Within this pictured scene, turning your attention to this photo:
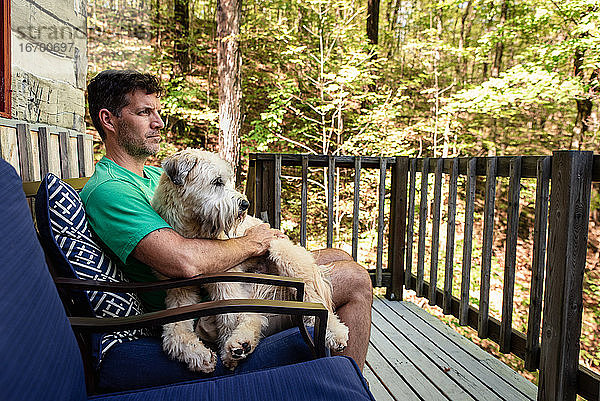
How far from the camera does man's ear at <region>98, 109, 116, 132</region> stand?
1835 mm

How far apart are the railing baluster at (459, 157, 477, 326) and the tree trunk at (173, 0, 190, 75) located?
7342 mm

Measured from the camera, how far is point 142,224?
4.90 feet

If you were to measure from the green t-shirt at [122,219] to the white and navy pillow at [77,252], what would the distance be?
59 mm

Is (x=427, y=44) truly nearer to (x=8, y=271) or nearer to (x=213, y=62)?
(x=213, y=62)

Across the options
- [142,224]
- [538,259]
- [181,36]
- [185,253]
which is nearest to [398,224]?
[538,259]

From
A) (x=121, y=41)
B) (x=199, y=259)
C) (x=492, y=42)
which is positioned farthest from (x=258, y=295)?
(x=121, y=41)

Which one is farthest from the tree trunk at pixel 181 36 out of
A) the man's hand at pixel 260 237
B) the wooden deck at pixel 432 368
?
the man's hand at pixel 260 237

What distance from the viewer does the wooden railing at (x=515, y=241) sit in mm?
1876

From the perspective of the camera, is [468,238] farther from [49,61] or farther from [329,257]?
[49,61]

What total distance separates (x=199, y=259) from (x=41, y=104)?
4.95ft

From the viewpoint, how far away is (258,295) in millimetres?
1809

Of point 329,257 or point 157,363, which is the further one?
point 329,257

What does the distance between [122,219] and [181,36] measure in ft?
27.9

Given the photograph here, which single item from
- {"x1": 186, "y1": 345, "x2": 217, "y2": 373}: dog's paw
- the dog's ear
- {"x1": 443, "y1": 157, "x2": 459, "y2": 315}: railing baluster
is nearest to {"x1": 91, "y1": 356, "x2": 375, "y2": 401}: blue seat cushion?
{"x1": 186, "y1": 345, "x2": 217, "y2": 373}: dog's paw
